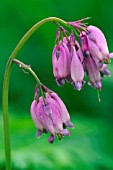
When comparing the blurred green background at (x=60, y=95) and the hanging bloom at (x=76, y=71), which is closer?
the hanging bloom at (x=76, y=71)

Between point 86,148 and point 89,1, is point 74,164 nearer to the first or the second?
point 86,148

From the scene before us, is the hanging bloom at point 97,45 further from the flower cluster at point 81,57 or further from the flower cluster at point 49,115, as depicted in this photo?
the flower cluster at point 49,115

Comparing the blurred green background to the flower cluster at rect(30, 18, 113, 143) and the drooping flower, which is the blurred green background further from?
the drooping flower

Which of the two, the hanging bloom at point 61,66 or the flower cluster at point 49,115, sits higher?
the hanging bloom at point 61,66

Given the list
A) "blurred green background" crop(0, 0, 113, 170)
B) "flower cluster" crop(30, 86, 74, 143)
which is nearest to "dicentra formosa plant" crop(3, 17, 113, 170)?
"flower cluster" crop(30, 86, 74, 143)

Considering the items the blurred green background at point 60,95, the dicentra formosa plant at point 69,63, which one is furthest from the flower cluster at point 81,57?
the blurred green background at point 60,95

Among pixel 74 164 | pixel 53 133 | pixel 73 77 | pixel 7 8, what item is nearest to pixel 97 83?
pixel 73 77

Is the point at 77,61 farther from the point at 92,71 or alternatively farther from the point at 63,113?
the point at 63,113
